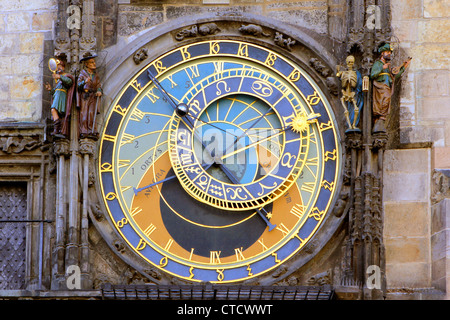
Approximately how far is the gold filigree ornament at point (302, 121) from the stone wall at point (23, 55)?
100 inches

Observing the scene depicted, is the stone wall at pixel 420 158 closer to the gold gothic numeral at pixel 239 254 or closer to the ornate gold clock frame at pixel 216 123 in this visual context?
the ornate gold clock frame at pixel 216 123

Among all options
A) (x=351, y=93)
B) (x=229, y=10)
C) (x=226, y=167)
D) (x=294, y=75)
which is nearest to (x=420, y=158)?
(x=351, y=93)

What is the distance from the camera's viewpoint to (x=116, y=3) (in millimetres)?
16703

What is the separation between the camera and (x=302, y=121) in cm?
1620

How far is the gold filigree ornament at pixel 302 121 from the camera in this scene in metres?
16.2

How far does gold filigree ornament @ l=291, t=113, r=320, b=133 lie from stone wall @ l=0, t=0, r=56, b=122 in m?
2.55

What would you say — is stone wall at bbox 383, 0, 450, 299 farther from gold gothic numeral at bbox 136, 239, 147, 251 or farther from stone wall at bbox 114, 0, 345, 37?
gold gothic numeral at bbox 136, 239, 147, 251

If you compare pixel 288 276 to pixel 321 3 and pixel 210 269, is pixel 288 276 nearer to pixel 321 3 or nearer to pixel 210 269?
pixel 210 269

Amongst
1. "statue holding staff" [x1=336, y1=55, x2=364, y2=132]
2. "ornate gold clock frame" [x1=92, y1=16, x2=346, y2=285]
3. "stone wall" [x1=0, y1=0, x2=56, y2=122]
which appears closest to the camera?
"ornate gold clock frame" [x1=92, y1=16, x2=346, y2=285]

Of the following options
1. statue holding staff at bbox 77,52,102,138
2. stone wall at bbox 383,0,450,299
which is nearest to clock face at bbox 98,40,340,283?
statue holding staff at bbox 77,52,102,138

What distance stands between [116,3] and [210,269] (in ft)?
9.54

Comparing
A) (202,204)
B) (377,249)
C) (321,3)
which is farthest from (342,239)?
(321,3)

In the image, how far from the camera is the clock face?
52.3 ft

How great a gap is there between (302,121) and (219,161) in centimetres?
90
